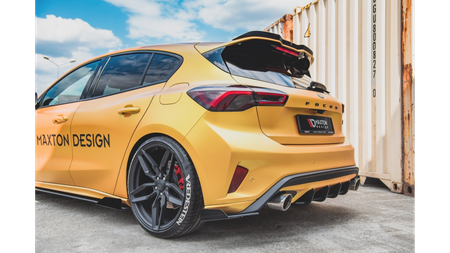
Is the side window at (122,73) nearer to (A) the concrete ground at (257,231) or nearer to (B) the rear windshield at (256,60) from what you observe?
(B) the rear windshield at (256,60)

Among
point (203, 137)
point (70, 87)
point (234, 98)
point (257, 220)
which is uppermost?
point (70, 87)

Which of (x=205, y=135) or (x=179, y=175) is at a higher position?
(x=205, y=135)

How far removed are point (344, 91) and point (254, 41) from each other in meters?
3.21

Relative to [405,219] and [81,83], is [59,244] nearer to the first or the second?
[81,83]

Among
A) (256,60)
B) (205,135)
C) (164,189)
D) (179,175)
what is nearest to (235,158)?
(205,135)

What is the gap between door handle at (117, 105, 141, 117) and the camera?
2.72m

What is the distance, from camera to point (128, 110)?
2.77 m

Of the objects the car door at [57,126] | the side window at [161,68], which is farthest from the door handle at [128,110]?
the car door at [57,126]

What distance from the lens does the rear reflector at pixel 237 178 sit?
2.21 metres

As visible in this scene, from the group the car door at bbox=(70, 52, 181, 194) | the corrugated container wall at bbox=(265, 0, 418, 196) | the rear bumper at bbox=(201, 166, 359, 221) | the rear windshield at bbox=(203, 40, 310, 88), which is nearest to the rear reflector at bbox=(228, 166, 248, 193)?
the rear bumper at bbox=(201, 166, 359, 221)

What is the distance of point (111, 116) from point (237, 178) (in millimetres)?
1335

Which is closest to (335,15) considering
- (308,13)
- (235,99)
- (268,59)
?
(308,13)

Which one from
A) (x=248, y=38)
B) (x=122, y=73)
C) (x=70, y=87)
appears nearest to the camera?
(x=248, y=38)

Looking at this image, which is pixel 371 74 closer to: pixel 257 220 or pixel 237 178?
pixel 257 220
